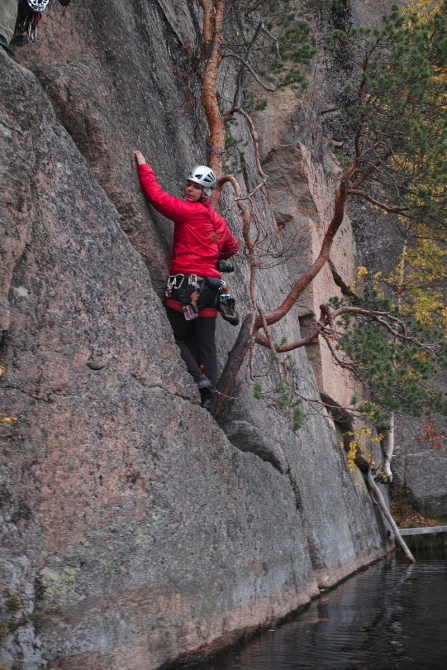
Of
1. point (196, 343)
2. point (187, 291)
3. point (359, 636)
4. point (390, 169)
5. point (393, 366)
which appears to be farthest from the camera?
point (390, 169)

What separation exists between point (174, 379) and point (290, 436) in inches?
148

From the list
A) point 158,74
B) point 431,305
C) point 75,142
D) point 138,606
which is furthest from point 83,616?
point 431,305

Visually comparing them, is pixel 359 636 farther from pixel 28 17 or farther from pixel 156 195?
pixel 28 17

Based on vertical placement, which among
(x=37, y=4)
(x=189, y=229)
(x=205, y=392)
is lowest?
(x=205, y=392)

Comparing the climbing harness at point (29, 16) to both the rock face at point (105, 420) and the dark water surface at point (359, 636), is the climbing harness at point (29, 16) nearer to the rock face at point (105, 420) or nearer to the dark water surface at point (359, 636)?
the rock face at point (105, 420)

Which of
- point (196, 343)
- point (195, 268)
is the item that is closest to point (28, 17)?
point (195, 268)

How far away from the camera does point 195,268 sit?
698 centimetres

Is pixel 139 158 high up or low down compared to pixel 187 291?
up

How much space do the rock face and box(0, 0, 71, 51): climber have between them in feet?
0.92

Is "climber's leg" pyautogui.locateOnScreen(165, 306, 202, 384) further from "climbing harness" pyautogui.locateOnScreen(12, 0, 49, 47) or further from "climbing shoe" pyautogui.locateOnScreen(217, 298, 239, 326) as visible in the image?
"climbing harness" pyautogui.locateOnScreen(12, 0, 49, 47)

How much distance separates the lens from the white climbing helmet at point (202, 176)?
23.8 feet

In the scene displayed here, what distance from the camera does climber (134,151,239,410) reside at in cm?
677

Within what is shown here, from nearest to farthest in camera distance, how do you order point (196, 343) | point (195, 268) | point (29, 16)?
point (29, 16) < point (195, 268) < point (196, 343)

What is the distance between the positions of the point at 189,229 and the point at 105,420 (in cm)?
259
